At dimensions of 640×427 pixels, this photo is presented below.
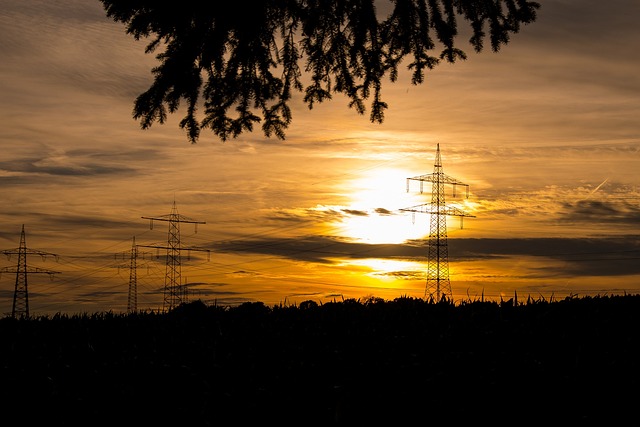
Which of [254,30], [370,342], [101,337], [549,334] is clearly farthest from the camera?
[254,30]

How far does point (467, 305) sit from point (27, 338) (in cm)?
606

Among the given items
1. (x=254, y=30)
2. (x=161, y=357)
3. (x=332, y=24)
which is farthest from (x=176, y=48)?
(x=161, y=357)

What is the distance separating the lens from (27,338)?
945cm

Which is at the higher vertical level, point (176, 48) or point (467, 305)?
point (176, 48)

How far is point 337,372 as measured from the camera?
6652 mm

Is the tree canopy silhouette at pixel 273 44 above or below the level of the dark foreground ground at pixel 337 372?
above

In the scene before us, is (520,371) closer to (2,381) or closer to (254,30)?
(2,381)

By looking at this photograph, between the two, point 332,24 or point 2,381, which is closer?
point 2,381

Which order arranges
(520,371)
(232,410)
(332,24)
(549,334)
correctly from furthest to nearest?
(332,24), (549,334), (520,371), (232,410)

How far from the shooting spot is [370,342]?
7789mm

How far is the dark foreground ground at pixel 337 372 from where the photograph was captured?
19.5 feet

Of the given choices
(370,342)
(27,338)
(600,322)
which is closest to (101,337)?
(27,338)

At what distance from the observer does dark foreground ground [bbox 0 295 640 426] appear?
593cm

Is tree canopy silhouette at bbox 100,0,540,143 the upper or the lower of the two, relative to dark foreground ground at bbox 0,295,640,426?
upper
